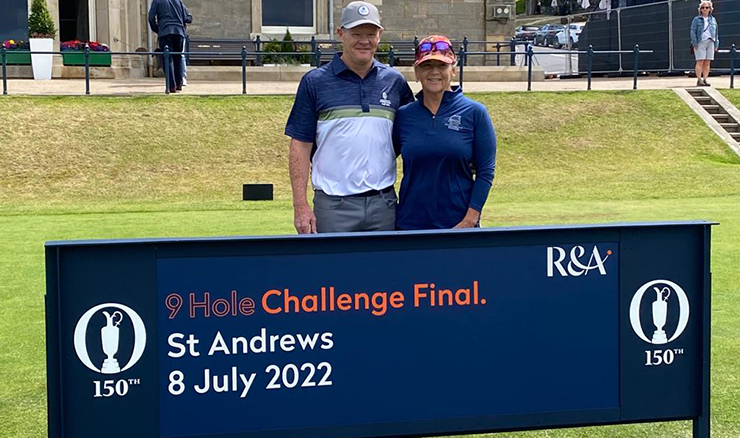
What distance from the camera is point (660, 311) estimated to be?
4.29 meters

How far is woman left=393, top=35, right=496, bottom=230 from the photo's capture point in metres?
5.16

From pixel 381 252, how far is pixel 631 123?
18.1 m

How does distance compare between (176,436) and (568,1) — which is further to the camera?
(568,1)

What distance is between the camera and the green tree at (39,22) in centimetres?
2694

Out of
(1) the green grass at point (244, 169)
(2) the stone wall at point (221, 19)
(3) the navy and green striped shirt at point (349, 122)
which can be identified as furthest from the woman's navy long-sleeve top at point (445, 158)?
(2) the stone wall at point (221, 19)

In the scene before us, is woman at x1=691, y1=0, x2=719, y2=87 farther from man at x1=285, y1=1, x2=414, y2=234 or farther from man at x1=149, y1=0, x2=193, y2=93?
man at x1=285, y1=1, x2=414, y2=234

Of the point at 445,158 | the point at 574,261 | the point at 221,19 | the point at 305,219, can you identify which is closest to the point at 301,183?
the point at 305,219

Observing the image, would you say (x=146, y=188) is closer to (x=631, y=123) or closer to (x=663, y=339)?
(x=631, y=123)

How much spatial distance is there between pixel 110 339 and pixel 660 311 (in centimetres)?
207

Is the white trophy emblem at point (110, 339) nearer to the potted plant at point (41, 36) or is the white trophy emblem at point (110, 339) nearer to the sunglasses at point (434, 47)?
the sunglasses at point (434, 47)

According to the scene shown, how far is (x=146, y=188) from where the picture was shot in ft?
56.2

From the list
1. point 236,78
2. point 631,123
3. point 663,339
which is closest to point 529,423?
point 663,339

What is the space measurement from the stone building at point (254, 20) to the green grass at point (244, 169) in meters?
8.97

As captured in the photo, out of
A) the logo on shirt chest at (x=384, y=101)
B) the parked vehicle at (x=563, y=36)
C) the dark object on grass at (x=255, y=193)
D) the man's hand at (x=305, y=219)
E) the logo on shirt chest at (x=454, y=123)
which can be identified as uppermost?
the parked vehicle at (x=563, y=36)
